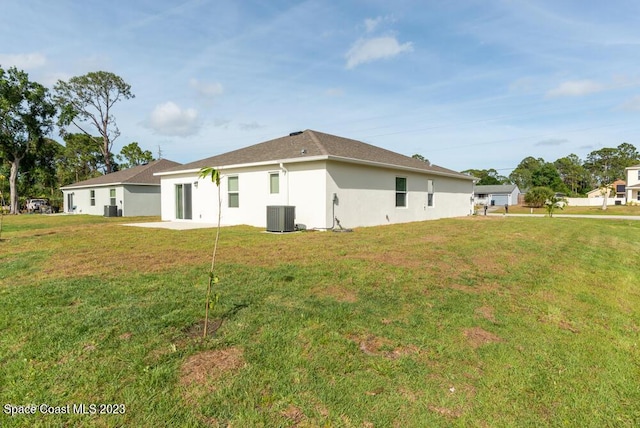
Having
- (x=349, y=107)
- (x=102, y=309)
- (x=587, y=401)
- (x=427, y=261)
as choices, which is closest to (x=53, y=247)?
(x=102, y=309)

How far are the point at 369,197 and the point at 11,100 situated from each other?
29880 millimetres

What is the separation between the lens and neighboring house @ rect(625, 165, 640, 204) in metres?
40.8

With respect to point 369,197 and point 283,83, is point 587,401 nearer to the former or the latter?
point 369,197

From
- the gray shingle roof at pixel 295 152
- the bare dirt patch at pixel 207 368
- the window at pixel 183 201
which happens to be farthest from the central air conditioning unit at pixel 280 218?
Answer: the bare dirt patch at pixel 207 368

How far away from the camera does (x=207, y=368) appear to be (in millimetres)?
2596

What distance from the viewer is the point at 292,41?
1413 centimetres

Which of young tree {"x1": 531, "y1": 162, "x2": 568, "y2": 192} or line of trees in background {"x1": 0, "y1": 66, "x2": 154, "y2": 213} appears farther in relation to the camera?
young tree {"x1": 531, "y1": 162, "x2": 568, "y2": 192}

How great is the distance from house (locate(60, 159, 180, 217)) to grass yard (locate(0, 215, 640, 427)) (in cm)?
1750

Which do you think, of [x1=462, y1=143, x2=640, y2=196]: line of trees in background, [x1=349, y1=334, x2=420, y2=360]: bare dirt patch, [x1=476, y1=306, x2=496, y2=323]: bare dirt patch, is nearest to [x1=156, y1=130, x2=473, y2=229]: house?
[x1=476, y1=306, x2=496, y2=323]: bare dirt patch

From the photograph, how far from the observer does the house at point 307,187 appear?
11634 millimetres

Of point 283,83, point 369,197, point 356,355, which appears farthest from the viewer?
point 283,83

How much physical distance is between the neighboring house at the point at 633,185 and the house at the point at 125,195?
5234cm

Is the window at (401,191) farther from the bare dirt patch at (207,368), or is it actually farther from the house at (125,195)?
the house at (125,195)

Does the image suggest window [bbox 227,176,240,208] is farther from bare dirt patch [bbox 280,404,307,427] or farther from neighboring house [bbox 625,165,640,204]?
neighboring house [bbox 625,165,640,204]
